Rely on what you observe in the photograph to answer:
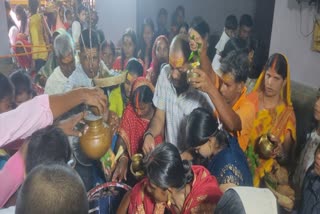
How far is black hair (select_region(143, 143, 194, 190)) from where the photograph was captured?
1.31 m

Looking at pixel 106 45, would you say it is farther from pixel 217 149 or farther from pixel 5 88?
pixel 217 149

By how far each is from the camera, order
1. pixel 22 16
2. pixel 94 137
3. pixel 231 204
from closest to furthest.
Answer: pixel 231 204 < pixel 94 137 < pixel 22 16

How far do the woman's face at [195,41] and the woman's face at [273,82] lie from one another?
49 cm

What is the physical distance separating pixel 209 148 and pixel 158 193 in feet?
1.23

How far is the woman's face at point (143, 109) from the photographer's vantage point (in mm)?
2221

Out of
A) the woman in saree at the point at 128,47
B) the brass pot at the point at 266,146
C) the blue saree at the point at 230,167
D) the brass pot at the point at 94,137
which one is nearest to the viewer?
the brass pot at the point at 94,137

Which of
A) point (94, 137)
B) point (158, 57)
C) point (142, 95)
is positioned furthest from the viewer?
point (158, 57)

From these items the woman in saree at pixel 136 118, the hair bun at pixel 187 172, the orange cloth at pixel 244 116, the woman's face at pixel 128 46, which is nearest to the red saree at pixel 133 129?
the woman in saree at pixel 136 118

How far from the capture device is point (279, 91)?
2.13 metres

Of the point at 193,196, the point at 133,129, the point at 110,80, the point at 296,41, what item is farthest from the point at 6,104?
the point at 296,41

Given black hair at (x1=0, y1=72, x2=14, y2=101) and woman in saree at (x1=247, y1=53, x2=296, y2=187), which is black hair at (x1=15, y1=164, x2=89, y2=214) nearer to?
black hair at (x1=0, y1=72, x2=14, y2=101)

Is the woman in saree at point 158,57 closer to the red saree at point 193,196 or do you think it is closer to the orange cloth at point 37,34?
the orange cloth at point 37,34

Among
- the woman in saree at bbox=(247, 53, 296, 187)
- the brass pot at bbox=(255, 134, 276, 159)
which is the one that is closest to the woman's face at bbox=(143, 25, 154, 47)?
the woman in saree at bbox=(247, 53, 296, 187)

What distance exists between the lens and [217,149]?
161cm
